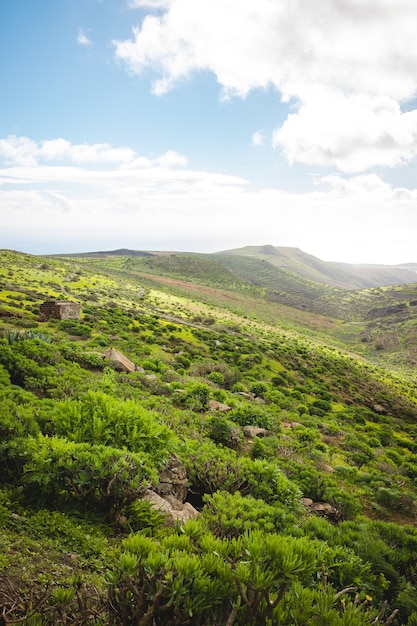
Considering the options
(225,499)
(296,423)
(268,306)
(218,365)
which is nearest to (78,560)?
(225,499)

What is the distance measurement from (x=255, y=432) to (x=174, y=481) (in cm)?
614

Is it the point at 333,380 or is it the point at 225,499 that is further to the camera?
the point at 333,380

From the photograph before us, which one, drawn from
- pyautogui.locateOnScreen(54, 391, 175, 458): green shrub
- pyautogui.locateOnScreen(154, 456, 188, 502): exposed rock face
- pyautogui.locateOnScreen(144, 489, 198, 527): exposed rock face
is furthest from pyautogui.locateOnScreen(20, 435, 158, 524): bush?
pyautogui.locateOnScreen(154, 456, 188, 502): exposed rock face

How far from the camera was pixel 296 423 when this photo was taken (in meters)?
16.5

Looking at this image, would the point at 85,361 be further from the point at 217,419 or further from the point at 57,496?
the point at 57,496

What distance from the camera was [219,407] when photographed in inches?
563

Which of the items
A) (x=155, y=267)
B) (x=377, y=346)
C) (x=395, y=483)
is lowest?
(x=377, y=346)

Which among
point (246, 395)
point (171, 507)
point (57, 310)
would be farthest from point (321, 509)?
point (57, 310)

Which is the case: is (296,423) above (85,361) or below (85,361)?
below

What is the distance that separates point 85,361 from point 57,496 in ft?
30.2

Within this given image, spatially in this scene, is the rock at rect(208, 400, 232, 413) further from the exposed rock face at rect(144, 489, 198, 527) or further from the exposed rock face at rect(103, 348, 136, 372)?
the exposed rock face at rect(144, 489, 198, 527)

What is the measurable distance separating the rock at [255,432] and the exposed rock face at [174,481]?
5.35m

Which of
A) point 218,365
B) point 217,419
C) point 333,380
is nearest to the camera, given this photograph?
point 217,419

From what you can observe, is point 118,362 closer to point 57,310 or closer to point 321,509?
point 321,509
